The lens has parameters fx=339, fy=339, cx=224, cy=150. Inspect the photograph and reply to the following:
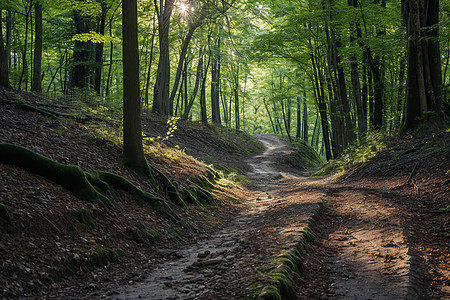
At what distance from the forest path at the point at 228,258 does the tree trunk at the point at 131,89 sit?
2649 mm

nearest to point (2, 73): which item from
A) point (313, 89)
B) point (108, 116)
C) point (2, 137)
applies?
point (108, 116)

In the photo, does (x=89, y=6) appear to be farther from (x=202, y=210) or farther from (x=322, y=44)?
(x=322, y=44)

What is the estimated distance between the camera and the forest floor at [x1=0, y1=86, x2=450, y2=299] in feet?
12.2

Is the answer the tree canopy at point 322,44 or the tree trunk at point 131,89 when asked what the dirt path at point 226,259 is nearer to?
the tree trunk at point 131,89

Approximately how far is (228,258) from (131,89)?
416cm

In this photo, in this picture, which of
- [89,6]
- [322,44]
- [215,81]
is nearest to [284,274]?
[89,6]

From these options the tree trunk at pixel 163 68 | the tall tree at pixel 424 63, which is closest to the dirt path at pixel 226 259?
the tall tree at pixel 424 63

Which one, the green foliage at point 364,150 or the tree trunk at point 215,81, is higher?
the tree trunk at point 215,81

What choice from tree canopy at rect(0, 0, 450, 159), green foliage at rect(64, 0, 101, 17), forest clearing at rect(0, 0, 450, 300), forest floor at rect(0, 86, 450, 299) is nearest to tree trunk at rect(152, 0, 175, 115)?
tree canopy at rect(0, 0, 450, 159)

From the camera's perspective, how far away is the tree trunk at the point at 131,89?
7035 mm

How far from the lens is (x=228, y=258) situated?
16.3 ft

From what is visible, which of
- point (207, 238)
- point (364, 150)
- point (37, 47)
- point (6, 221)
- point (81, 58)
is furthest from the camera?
point (81, 58)

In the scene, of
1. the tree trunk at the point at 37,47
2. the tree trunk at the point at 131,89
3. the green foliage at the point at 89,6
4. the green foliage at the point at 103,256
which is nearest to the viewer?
the green foliage at the point at 103,256

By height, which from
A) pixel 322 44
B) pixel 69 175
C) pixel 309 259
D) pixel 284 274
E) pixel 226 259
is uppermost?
pixel 322 44
